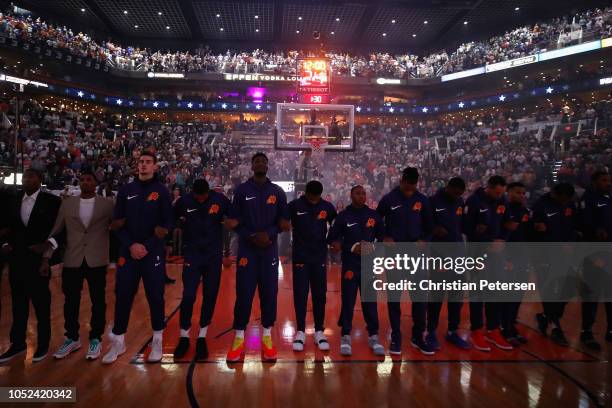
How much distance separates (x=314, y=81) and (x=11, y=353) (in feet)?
45.9

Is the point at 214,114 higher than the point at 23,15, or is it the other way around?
the point at 23,15

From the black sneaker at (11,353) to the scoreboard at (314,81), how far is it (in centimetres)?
1336

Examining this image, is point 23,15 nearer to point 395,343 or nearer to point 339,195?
point 339,195

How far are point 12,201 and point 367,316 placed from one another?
15.0 feet

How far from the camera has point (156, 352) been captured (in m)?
4.33

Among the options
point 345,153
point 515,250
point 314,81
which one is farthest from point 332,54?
point 515,250

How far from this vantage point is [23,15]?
25281 mm

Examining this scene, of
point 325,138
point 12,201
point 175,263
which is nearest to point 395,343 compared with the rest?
point 12,201

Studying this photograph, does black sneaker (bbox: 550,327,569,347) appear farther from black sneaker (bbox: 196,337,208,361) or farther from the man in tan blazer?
the man in tan blazer

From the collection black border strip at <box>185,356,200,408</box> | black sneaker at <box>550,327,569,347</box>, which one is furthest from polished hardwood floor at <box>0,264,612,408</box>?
black sneaker at <box>550,327,569,347</box>

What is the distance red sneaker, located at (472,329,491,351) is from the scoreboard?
488 inches

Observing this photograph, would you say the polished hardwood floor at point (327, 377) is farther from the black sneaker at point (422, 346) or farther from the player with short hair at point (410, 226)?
the player with short hair at point (410, 226)

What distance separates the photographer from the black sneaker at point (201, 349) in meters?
4.42

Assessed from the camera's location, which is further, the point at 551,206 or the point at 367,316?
the point at 551,206
